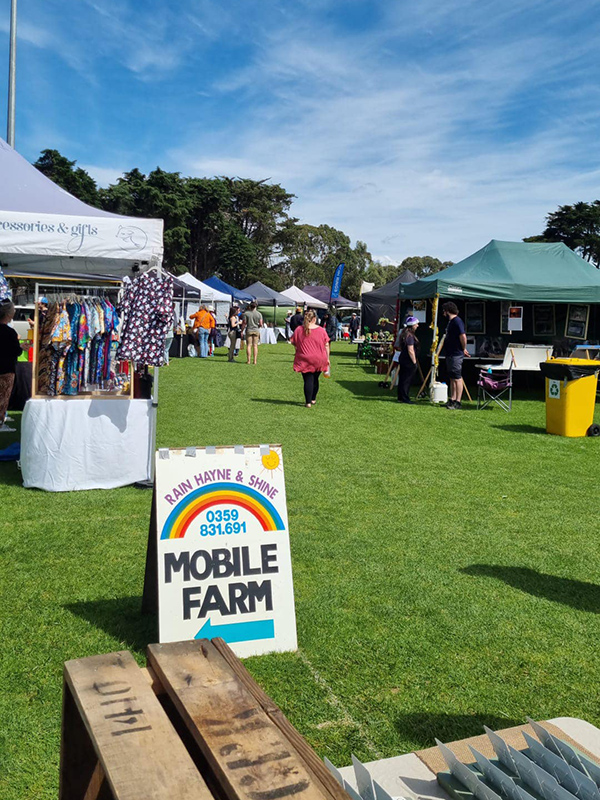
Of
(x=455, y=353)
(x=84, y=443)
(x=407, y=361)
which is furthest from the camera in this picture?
(x=407, y=361)

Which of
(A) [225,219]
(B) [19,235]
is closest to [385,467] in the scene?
(B) [19,235]

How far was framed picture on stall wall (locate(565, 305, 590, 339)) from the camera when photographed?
1677 cm

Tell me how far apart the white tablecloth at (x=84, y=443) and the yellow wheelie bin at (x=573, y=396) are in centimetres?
628

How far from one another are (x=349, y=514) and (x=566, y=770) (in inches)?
177

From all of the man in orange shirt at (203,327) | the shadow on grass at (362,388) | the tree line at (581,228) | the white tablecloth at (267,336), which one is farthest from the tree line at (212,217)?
the shadow on grass at (362,388)

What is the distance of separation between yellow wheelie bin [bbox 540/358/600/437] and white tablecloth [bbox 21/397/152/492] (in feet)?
20.6

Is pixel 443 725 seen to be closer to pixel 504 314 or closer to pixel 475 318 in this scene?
pixel 504 314

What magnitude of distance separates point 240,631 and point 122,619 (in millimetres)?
788

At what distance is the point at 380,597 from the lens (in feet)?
14.8

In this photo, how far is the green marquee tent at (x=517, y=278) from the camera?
14677 millimetres

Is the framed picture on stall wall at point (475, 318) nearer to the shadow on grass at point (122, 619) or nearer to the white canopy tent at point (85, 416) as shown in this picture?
the white canopy tent at point (85, 416)

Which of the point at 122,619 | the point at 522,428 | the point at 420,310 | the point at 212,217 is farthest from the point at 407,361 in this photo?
the point at 212,217

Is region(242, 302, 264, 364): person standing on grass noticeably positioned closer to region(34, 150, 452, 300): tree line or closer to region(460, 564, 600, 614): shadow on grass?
region(460, 564, 600, 614): shadow on grass

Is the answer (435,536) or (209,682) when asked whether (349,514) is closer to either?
(435,536)
